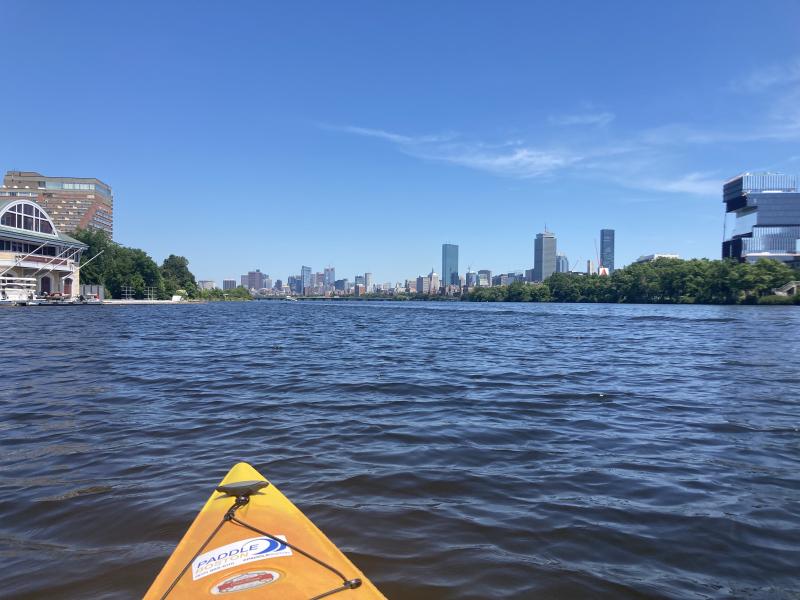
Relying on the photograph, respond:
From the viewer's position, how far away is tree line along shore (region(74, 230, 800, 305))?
10394cm

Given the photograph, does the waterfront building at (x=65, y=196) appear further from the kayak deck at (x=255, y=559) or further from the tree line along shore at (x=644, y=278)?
the kayak deck at (x=255, y=559)

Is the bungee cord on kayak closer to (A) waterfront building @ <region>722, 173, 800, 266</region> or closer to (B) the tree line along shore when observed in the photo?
(B) the tree line along shore

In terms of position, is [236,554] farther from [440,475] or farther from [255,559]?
[440,475]

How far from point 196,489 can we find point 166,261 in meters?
163

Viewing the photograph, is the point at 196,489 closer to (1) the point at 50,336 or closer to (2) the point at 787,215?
(1) the point at 50,336

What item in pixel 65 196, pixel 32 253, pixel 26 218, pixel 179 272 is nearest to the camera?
pixel 32 253

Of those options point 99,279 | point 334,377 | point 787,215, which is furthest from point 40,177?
point 787,215

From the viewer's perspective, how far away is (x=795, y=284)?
10019cm

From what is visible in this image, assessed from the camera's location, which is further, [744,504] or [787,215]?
[787,215]

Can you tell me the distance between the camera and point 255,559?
3404 millimetres

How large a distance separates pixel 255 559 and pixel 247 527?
52 centimetres

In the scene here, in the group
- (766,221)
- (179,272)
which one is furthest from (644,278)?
(179,272)

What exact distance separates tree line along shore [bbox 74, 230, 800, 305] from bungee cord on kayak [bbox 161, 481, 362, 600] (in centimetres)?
11986

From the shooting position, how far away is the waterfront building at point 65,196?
16850cm
